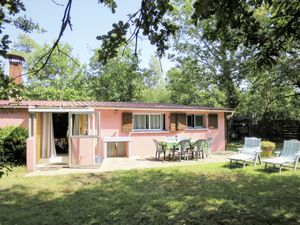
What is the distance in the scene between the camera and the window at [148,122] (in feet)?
50.6

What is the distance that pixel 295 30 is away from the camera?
12.6ft

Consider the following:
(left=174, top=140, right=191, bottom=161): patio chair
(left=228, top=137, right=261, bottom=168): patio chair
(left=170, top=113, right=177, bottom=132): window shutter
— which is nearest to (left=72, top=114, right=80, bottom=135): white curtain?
(left=174, top=140, right=191, bottom=161): patio chair

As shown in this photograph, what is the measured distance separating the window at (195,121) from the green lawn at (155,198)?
7.00m

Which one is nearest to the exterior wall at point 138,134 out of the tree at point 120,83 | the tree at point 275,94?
the tree at point 275,94

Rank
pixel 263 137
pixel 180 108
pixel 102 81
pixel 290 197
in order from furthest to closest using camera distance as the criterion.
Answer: pixel 102 81 < pixel 263 137 < pixel 180 108 < pixel 290 197

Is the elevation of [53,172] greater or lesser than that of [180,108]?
lesser

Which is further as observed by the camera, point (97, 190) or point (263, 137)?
point (263, 137)

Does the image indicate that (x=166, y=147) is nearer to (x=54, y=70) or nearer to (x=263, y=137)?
(x=263, y=137)

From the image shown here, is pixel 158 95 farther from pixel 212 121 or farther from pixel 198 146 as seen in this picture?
pixel 198 146

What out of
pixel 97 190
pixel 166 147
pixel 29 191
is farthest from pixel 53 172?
pixel 166 147

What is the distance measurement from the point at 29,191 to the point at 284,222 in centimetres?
620

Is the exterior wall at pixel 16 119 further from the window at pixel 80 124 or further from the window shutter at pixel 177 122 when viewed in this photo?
the window shutter at pixel 177 122

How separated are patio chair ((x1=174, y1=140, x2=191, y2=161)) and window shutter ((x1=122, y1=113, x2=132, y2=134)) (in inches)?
119

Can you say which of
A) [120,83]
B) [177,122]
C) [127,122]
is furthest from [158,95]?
[127,122]
